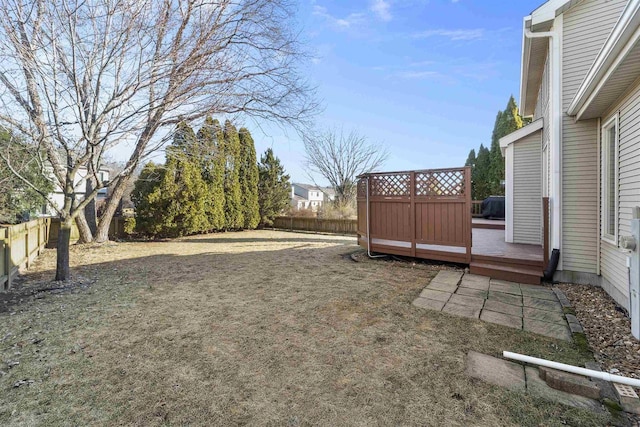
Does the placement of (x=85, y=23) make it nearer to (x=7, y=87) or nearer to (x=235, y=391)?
(x=7, y=87)

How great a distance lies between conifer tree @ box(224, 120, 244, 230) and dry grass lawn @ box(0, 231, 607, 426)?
8.43m

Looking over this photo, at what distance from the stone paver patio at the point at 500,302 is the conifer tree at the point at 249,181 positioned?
10.5 meters

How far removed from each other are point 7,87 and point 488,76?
14308 millimetres

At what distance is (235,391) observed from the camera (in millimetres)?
2059

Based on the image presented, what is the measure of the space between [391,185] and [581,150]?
3033 millimetres

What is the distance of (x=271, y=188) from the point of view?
48.1 ft

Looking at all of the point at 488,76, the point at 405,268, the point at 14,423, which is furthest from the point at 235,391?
the point at 488,76

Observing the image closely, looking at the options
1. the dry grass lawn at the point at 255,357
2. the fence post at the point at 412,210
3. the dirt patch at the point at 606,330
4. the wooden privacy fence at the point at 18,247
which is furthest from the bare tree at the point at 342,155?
the dirt patch at the point at 606,330

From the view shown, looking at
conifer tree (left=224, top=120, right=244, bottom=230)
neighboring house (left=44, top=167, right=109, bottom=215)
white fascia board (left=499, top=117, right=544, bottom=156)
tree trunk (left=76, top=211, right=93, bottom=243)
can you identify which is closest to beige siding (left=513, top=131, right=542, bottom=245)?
white fascia board (left=499, top=117, right=544, bottom=156)

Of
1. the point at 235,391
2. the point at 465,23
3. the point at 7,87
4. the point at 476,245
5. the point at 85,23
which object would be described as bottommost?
the point at 235,391

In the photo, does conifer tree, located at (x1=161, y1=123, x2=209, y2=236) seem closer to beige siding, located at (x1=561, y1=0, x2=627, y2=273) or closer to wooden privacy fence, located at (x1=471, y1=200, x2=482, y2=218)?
beige siding, located at (x1=561, y1=0, x2=627, y2=273)

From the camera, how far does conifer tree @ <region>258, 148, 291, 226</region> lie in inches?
575

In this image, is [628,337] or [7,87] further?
[7,87]

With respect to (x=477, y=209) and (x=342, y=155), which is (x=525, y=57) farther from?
(x=342, y=155)
